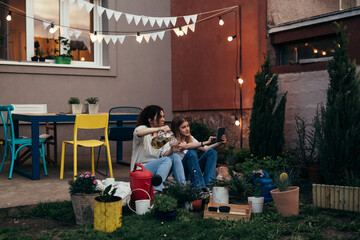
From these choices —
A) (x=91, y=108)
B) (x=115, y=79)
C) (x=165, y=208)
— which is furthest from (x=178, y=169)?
(x=115, y=79)

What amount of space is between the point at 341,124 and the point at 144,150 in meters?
2.37

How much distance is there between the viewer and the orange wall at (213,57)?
636cm

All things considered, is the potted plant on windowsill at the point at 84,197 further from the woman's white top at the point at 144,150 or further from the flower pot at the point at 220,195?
the flower pot at the point at 220,195

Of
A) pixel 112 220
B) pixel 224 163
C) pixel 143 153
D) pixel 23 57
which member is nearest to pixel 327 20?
pixel 224 163

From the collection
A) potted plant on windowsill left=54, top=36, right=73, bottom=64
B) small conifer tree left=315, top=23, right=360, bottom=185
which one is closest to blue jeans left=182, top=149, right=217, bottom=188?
small conifer tree left=315, top=23, right=360, bottom=185

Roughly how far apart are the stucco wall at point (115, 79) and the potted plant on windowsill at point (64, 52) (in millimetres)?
168

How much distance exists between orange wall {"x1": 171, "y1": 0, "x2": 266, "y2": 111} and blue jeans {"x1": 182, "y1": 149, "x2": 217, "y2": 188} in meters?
2.31

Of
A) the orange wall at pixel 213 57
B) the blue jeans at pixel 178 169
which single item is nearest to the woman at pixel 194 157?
the blue jeans at pixel 178 169

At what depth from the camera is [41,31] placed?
24.1 feet

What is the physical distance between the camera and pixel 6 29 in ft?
23.2

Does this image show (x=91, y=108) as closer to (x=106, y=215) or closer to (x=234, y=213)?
(x=106, y=215)

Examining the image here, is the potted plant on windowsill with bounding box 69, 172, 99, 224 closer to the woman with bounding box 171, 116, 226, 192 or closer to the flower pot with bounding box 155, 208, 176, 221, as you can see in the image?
the flower pot with bounding box 155, 208, 176, 221

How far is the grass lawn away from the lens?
2992 mm

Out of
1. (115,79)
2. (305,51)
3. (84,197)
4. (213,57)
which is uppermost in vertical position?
(213,57)
